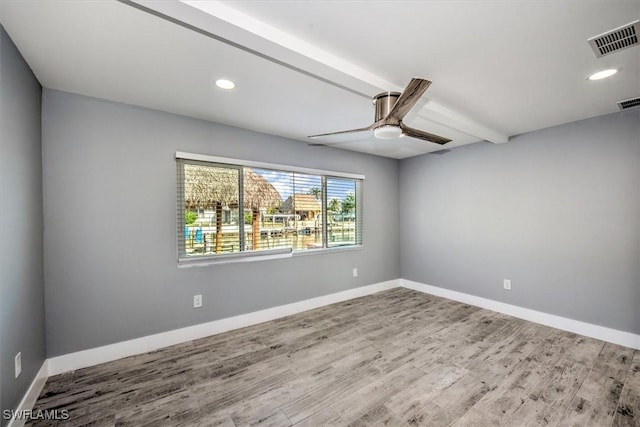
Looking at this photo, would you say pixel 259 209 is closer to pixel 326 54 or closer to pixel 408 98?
pixel 326 54

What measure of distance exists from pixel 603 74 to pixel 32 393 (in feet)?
15.9

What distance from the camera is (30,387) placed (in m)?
1.93

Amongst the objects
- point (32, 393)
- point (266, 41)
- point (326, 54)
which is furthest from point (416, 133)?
point (32, 393)

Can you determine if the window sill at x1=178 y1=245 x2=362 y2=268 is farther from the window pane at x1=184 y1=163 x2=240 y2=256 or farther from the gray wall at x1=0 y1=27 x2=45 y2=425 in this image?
the gray wall at x1=0 y1=27 x2=45 y2=425

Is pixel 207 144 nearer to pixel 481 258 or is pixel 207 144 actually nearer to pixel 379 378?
pixel 379 378

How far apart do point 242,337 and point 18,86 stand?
275 centimetres

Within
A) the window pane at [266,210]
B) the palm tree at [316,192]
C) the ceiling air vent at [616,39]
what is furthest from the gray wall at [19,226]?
the ceiling air vent at [616,39]

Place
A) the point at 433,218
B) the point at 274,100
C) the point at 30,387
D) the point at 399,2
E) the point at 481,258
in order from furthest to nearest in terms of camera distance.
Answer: the point at 433,218, the point at 481,258, the point at 274,100, the point at 30,387, the point at 399,2

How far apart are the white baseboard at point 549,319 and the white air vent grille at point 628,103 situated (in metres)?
2.27

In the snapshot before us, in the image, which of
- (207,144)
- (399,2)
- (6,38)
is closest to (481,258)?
(399,2)

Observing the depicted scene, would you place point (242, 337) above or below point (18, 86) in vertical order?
below

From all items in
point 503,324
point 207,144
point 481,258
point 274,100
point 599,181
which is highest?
point 274,100

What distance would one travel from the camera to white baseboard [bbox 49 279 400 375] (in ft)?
7.75

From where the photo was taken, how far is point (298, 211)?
386 centimetres
